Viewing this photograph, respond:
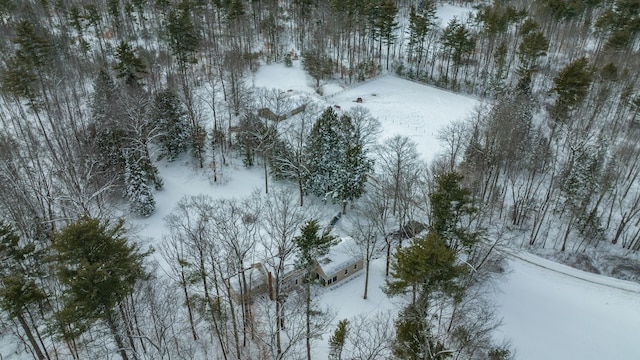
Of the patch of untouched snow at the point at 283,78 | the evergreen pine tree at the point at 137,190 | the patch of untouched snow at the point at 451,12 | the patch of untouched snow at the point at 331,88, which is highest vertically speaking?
the patch of untouched snow at the point at 451,12

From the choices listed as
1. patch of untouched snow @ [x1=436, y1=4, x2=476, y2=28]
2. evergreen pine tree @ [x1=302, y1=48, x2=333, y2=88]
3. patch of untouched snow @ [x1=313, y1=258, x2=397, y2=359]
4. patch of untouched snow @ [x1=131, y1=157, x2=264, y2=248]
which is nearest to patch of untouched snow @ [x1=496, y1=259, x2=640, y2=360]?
patch of untouched snow @ [x1=313, y1=258, x2=397, y2=359]

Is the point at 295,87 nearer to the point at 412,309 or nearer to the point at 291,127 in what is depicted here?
the point at 291,127

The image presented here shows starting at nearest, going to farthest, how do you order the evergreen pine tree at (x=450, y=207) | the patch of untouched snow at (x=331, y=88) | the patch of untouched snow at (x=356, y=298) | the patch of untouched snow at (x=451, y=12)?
the evergreen pine tree at (x=450, y=207) → the patch of untouched snow at (x=356, y=298) → the patch of untouched snow at (x=331, y=88) → the patch of untouched snow at (x=451, y=12)

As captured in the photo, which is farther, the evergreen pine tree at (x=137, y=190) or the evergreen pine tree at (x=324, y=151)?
the evergreen pine tree at (x=324, y=151)

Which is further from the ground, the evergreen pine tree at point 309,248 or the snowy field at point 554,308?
the evergreen pine tree at point 309,248

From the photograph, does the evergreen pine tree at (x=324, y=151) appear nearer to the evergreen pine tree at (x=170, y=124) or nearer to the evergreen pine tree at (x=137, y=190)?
the evergreen pine tree at (x=170, y=124)

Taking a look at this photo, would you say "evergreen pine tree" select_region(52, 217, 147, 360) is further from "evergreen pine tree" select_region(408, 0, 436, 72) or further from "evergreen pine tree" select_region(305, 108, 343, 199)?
"evergreen pine tree" select_region(408, 0, 436, 72)

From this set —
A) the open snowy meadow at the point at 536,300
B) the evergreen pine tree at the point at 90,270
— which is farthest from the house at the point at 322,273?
the evergreen pine tree at the point at 90,270
